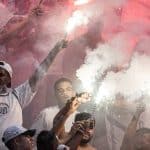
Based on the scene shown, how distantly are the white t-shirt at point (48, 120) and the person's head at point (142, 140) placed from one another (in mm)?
946

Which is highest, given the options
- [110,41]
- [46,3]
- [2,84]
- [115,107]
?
[46,3]

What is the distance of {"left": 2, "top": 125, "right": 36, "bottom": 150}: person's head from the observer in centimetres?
467

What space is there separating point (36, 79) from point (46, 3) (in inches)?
94.4

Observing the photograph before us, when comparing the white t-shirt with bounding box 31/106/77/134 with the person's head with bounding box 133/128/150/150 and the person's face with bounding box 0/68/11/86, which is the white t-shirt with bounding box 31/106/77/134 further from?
the person's face with bounding box 0/68/11/86

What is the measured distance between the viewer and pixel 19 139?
4.71 meters

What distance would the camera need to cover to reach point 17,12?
27.5ft

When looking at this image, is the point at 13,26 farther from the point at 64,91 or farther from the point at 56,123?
the point at 56,123

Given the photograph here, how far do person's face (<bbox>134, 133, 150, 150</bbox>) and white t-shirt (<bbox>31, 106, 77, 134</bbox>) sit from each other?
3.17 ft

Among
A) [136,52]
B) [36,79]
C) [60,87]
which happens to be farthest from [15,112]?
[136,52]

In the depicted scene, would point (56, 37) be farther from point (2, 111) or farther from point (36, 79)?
point (2, 111)

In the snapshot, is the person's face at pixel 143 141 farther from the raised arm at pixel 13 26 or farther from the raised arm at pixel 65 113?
the raised arm at pixel 13 26

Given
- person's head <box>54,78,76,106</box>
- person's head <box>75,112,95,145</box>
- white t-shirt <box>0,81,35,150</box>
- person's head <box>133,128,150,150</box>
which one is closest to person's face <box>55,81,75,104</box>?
person's head <box>54,78,76,106</box>

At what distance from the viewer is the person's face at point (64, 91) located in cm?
707

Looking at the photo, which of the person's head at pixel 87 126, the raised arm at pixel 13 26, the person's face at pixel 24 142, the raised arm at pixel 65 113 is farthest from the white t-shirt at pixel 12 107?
the raised arm at pixel 13 26
